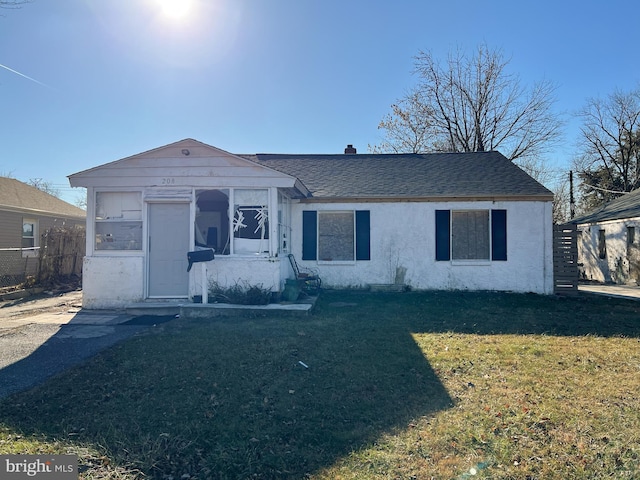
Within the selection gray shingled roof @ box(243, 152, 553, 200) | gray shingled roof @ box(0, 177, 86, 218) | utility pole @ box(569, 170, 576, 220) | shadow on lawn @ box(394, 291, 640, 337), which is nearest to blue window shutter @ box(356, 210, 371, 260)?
gray shingled roof @ box(243, 152, 553, 200)

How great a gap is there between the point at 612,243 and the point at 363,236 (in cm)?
1192

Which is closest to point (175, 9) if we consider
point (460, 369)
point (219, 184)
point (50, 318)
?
point (219, 184)

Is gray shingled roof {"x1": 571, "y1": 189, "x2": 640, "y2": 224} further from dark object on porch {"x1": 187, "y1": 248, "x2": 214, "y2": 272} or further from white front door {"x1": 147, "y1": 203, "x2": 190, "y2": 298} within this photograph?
white front door {"x1": 147, "y1": 203, "x2": 190, "y2": 298}

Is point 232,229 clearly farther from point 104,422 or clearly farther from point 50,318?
point 104,422

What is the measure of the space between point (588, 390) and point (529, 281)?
294 inches

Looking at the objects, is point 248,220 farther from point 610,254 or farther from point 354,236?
point 610,254

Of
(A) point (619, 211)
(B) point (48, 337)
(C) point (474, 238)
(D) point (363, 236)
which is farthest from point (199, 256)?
(A) point (619, 211)

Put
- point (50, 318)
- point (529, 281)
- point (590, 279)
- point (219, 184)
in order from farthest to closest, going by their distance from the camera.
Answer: point (590, 279) → point (529, 281) → point (219, 184) → point (50, 318)

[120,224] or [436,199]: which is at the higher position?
[436,199]

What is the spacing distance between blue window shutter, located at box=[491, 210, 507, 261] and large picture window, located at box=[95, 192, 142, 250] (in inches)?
356

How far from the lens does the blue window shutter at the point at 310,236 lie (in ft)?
38.0

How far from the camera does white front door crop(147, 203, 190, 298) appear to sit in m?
8.87

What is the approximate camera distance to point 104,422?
3543 mm

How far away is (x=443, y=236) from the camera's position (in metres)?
11.4
